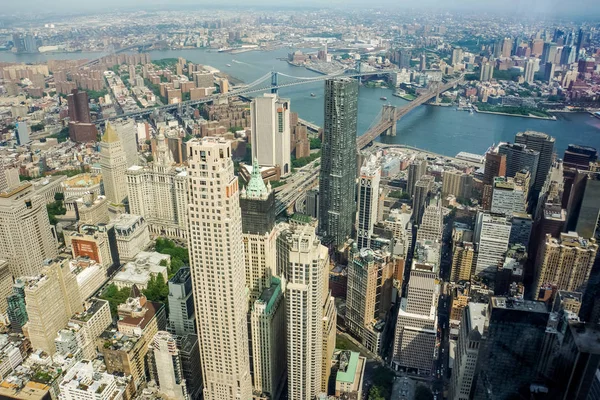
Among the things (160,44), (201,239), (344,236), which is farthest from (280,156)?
(160,44)

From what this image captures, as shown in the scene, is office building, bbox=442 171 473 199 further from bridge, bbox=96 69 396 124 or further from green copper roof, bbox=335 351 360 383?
bridge, bbox=96 69 396 124

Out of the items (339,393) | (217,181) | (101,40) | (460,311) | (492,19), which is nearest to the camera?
(217,181)

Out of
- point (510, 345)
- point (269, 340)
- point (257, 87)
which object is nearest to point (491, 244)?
point (269, 340)

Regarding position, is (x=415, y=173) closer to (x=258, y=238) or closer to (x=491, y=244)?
(x=491, y=244)

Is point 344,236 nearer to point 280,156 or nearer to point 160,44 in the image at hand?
point 280,156

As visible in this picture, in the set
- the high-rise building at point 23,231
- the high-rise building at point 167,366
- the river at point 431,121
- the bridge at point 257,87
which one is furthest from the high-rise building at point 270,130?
the high-rise building at point 167,366
